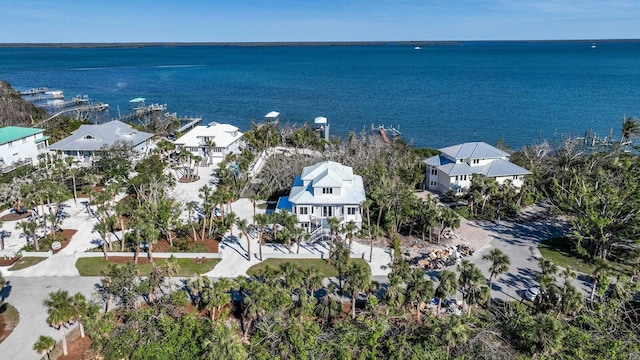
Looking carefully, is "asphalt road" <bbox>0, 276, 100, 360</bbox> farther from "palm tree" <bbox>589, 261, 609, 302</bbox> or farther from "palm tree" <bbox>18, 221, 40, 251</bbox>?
"palm tree" <bbox>589, 261, 609, 302</bbox>

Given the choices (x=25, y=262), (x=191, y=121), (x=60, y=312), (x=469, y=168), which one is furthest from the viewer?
(x=191, y=121)

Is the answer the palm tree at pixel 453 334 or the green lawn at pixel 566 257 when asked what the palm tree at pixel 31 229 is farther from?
the green lawn at pixel 566 257

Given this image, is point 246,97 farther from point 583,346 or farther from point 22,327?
point 583,346

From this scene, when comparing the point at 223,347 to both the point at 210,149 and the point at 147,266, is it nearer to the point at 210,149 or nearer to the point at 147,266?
the point at 147,266

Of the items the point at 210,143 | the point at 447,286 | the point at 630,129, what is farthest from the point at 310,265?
the point at 630,129

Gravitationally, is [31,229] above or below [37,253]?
→ above

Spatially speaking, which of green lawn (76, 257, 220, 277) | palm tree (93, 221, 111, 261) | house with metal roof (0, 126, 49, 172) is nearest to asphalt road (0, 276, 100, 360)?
green lawn (76, 257, 220, 277)
